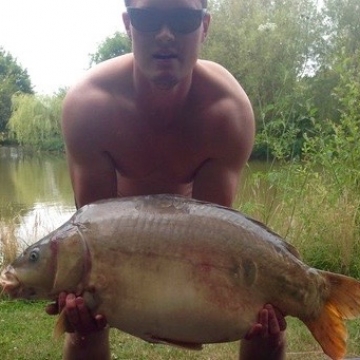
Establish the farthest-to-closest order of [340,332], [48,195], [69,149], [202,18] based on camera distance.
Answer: [48,195] < [69,149] < [202,18] < [340,332]

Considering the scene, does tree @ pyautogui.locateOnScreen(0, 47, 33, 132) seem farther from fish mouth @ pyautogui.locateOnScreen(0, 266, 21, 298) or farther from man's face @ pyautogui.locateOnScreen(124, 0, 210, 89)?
fish mouth @ pyautogui.locateOnScreen(0, 266, 21, 298)

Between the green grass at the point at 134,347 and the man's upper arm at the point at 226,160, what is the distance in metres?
1.14

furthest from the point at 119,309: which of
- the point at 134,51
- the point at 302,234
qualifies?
the point at 302,234

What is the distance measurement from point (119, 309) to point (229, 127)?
0.83m

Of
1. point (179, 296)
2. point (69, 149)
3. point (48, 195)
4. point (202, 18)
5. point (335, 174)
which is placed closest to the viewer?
point (179, 296)

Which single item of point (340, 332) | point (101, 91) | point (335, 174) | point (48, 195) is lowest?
point (48, 195)

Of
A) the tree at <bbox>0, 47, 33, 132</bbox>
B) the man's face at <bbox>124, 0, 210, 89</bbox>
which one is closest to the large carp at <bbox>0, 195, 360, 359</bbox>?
the man's face at <bbox>124, 0, 210, 89</bbox>

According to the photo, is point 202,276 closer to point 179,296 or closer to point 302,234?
point 179,296

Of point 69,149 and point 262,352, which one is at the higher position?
point 69,149

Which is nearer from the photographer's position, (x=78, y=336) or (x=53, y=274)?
(x=53, y=274)

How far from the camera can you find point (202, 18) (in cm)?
197

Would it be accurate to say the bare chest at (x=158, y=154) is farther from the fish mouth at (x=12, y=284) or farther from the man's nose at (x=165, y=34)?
the fish mouth at (x=12, y=284)

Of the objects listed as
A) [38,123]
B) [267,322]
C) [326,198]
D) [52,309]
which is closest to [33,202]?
[326,198]

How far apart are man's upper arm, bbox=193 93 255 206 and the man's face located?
0.26 metres
